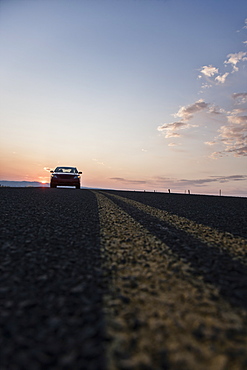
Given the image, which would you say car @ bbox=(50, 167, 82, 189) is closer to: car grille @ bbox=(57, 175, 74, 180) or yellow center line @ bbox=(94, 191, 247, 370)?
car grille @ bbox=(57, 175, 74, 180)

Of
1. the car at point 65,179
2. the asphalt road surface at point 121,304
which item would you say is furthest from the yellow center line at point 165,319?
the car at point 65,179

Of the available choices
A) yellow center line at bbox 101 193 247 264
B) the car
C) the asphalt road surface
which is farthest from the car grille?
the asphalt road surface

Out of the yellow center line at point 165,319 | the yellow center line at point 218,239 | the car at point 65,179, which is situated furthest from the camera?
the car at point 65,179

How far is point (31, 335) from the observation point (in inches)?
75.1

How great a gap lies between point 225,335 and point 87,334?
40.4 inches

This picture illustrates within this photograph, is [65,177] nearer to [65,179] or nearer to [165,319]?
[65,179]

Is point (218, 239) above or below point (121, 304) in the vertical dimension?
above

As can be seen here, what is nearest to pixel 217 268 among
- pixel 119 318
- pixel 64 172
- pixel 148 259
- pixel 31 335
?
pixel 148 259

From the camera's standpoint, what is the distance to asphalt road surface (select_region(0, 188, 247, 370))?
1697 mm

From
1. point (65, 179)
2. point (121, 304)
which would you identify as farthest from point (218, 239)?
point (65, 179)

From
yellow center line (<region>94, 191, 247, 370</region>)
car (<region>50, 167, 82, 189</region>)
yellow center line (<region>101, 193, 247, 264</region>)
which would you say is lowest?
yellow center line (<region>94, 191, 247, 370</region>)

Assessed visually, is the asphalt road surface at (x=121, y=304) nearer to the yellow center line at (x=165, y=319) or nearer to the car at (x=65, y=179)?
the yellow center line at (x=165, y=319)

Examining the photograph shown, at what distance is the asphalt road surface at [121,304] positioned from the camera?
5.57 ft

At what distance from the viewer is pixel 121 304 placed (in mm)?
2367
